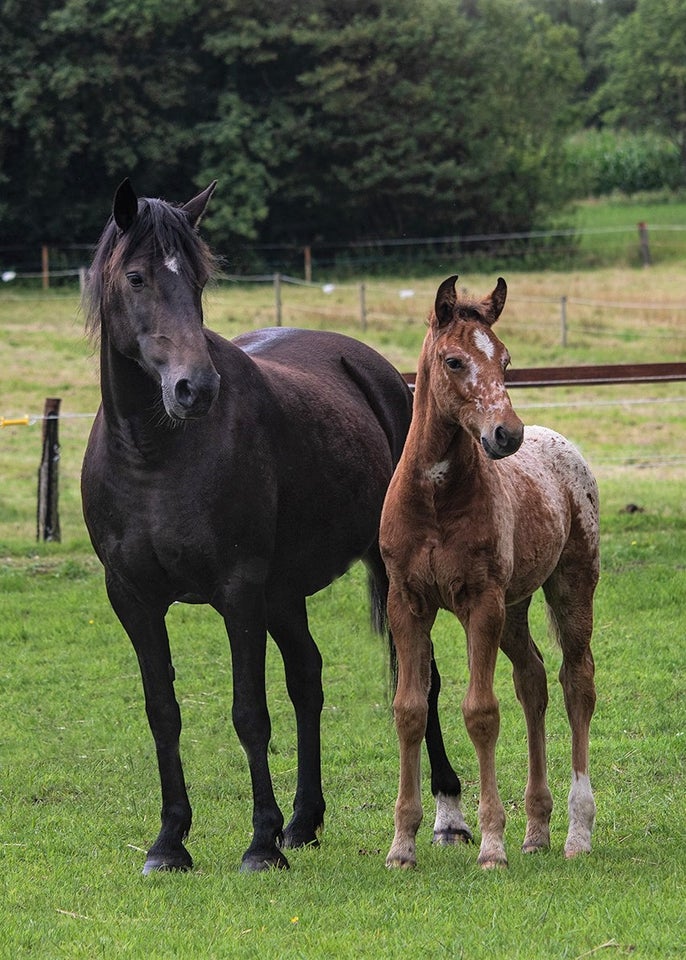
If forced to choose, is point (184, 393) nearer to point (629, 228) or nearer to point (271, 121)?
point (271, 121)

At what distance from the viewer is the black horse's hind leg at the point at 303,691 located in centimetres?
571

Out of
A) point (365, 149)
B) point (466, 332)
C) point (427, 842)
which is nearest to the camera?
point (466, 332)

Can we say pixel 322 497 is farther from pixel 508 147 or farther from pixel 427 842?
pixel 508 147

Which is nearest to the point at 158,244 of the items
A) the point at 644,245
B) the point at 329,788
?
the point at 329,788

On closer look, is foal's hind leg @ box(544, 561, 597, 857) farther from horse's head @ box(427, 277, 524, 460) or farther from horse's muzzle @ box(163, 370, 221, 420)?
horse's muzzle @ box(163, 370, 221, 420)

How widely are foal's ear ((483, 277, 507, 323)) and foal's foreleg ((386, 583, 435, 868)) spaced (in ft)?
3.42

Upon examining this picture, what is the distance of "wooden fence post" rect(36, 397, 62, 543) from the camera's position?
12.0 m

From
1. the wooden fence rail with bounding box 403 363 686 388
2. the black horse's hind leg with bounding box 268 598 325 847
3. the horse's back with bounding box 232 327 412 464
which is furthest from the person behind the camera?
the wooden fence rail with bounding box 403 363 686 388

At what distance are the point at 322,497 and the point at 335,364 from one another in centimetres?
105

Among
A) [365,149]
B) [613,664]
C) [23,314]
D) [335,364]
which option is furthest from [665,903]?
[365,149]

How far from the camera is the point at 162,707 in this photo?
5.22 meters

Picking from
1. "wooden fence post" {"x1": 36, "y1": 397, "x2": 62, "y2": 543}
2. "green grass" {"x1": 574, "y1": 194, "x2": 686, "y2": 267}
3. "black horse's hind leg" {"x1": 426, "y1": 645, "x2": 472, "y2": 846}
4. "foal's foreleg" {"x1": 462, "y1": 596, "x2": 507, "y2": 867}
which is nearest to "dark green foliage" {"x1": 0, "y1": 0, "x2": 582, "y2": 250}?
"green grass" {"x1": 574, "y1": 194, "x2": 686, "y2": 267}

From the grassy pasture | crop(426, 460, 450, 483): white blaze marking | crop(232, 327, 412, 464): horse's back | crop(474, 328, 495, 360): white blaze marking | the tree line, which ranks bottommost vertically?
the grassy pasture

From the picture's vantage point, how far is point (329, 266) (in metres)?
34.7
